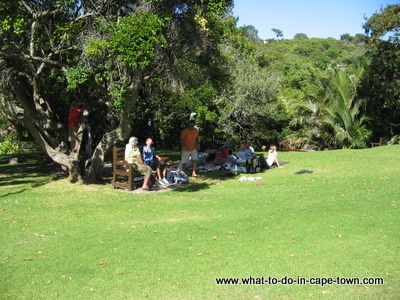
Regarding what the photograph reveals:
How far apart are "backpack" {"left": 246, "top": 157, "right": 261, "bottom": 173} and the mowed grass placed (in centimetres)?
197

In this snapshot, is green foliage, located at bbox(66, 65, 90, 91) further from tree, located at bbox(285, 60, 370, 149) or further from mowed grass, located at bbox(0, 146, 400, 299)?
tree, located at bbox(285, 60, 370, 149)

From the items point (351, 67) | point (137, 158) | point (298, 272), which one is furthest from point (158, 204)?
point (351, 67)

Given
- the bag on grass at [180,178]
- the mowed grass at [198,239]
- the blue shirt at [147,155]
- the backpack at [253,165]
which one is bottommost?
the mowed grass at [198,239]

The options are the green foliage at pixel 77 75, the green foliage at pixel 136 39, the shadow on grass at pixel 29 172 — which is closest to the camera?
the green foliage at pixel 136 39

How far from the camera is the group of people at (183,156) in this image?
11516mm

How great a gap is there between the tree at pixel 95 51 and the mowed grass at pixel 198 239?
2144 millimetres

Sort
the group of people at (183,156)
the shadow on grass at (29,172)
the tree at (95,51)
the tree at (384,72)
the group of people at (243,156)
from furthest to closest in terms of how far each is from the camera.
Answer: the tree at (384,72) < the group of people at (243,156) < the shadow on grass at (29,172) < the group of people at (183,156) < the tree at (95,51)

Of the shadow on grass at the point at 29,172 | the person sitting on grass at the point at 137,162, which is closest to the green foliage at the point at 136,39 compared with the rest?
the person sitting on grass at the point at 137,162

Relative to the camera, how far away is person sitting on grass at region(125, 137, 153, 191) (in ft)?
37.1

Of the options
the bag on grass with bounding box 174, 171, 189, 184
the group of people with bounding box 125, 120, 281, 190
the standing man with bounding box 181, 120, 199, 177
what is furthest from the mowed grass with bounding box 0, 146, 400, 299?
the standing man with bounding box 181, 120, 199, 177

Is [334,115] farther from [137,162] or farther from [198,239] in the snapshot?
[198,239]

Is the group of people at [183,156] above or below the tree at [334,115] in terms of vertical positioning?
below

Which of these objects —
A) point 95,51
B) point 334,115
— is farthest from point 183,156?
point 334,115

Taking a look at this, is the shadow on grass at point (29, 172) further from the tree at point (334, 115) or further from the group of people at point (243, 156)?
the tree at point (334, 115)
